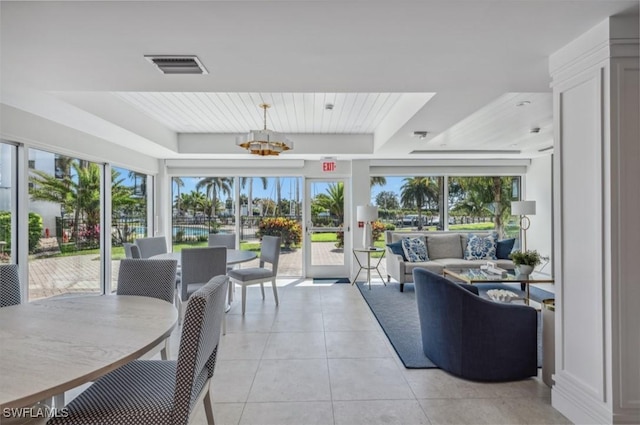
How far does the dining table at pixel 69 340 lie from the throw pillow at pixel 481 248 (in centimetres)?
525

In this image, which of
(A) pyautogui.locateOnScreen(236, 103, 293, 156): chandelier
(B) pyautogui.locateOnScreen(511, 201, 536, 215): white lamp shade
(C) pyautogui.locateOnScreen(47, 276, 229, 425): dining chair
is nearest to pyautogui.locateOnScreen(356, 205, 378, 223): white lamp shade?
(A) pyautogui.locateOnScreen(236, 103, 293, 156): chandelier

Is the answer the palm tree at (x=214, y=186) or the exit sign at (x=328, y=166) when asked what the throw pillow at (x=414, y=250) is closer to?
the exit sign at (x=328, y=166)

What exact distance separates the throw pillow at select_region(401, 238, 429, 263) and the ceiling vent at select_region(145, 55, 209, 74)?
4.29 m

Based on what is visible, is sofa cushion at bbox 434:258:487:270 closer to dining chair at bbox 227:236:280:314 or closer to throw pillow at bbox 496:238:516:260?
throw pillow at bbox 496:238:516:260

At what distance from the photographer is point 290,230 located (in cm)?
648

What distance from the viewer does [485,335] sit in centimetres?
244

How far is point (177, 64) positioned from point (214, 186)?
4.22 meters

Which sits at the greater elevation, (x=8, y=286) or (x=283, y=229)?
(x=283, y=229)

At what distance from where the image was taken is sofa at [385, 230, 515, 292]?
5.31m

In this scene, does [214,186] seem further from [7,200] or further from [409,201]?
[409,201]

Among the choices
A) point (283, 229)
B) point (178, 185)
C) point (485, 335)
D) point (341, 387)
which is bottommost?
point (341, 387)

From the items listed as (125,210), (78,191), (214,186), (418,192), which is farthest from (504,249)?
(78,191)

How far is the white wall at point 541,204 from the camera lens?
6.06 metres

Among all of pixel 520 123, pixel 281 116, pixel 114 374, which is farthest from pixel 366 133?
pixel 114 374
